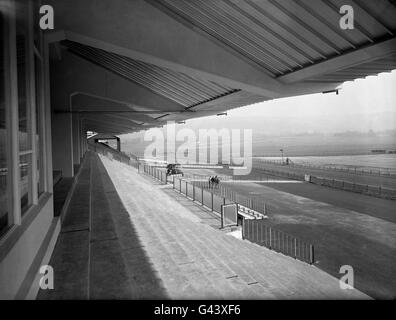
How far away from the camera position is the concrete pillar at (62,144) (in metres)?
15.3

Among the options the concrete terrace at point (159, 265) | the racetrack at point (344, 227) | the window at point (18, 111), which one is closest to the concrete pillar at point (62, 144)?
the concrete terrace at point (159, 265)

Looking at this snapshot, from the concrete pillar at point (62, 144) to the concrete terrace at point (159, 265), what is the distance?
17.2ft

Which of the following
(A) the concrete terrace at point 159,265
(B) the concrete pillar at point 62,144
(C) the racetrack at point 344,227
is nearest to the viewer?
(A) the concrete terrace at point 159,265

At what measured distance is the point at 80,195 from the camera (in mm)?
11430

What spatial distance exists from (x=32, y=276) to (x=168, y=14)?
23.5ft

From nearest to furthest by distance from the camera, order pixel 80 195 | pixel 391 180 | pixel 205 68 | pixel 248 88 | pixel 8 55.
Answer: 1. pixel 8 55
2. pixel 205 68
3. pixel 248 88
4. pixel 80 195
5. pixel 391 180

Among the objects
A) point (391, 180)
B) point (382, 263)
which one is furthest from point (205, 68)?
point (391, 180)

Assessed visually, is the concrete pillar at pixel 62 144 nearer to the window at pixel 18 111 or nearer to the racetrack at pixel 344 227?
the window at pixel 18 111

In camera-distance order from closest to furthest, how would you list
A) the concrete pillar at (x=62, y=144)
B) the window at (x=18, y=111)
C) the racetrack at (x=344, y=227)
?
the window at (x=18, y=111)
the racetrack at (x=344, y=227)
the concrete pillar at (x=62, y=144)

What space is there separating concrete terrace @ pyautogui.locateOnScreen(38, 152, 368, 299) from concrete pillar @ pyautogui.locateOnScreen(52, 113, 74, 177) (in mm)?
5249

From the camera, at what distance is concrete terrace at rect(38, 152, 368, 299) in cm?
518

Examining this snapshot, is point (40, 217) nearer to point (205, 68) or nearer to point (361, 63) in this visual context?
point (205, 68)

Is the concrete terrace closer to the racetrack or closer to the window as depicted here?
the window

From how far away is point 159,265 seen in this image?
6414 mm
